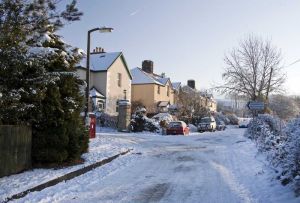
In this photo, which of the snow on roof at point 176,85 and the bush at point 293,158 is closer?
the bush at point 293,158

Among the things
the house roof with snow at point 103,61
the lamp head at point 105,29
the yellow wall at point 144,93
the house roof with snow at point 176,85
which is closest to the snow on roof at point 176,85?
the house roof with snow at point 176,85

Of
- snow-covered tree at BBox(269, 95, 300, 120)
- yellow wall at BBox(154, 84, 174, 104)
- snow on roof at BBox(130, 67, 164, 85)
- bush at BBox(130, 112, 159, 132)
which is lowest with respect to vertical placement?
bush at BBox(130, 112, 159, 132)

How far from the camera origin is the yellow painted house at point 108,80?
156ft

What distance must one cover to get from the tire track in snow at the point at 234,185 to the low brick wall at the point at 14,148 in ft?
17.9

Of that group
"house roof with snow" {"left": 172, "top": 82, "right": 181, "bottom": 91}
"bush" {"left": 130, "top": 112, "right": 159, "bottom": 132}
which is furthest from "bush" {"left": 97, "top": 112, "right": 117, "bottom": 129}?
"house roof with snow" {"left": 172, "top": 82, "right": 181, "bottom": 91}

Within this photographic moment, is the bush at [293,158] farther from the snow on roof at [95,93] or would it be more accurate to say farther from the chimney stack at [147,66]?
the chimney stack at [147,66]

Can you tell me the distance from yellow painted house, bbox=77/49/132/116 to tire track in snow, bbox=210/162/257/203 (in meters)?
32.2

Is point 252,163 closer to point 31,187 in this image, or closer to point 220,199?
point 220,199

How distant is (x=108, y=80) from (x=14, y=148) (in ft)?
124

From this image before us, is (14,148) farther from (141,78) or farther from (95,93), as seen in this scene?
(141,78)

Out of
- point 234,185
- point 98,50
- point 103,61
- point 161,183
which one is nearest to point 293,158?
point 234,185

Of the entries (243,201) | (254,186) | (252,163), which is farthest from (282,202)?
(252,163)

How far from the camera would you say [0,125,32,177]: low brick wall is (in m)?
10.4

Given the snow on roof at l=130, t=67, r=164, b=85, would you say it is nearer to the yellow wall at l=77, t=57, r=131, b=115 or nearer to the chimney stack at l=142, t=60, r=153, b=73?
the chimney stack at l=142, t=60, r=153, b=73
